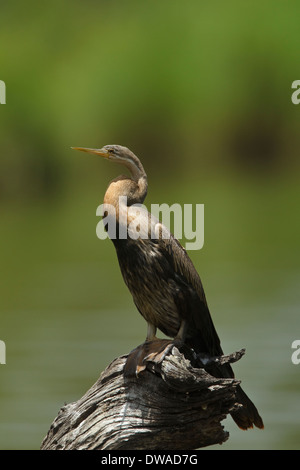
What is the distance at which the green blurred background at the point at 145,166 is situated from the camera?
44.3 ft

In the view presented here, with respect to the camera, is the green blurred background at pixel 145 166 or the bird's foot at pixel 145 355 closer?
the bird's foot at pixel 145 355

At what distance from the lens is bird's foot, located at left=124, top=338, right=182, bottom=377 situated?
6.98 meters

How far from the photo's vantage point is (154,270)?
7.30 meters

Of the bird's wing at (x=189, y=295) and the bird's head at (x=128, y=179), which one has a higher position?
the bird's head at (x=128, y=179)

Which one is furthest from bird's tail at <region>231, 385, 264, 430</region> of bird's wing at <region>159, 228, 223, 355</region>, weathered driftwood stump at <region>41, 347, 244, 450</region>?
weathered driftwood stump at <region>41, 347, 244, 450</region>

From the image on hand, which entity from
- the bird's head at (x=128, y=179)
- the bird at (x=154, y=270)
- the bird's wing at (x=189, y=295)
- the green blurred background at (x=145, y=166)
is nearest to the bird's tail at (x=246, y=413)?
the bird at (x=154, y=270)

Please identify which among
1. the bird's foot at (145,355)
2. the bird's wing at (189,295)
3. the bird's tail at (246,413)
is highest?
the bird's wing at (189,295)

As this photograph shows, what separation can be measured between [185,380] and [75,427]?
0.78 meters

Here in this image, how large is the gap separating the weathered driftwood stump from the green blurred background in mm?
3989

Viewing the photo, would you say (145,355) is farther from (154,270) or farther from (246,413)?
(246,413)

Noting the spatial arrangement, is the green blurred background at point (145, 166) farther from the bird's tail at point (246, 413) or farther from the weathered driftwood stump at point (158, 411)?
the weathered driftwood stump at point (158, 411)

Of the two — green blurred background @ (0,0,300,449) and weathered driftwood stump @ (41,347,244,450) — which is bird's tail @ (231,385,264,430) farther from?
green blurred background @ (0,0,300,449)

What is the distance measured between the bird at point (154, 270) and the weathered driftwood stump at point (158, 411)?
252 mm

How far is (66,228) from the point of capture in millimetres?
23922
